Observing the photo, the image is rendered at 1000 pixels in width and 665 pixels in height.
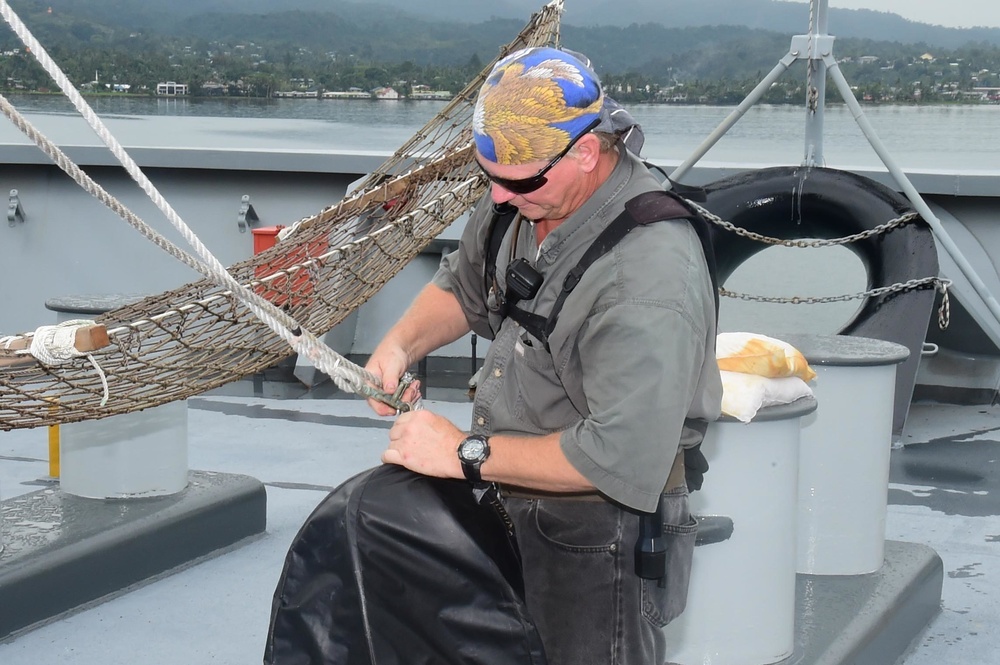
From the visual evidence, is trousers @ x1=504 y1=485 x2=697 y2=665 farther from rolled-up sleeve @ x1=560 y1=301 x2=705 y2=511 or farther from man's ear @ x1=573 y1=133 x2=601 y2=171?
man's ear @ x1=573 y1=133 x2=601 y2=171

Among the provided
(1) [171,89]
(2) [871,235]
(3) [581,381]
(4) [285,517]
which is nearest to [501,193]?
(3) [581,381]

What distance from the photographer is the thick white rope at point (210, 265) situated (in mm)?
1691

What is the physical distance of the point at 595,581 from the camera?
5.79 ft

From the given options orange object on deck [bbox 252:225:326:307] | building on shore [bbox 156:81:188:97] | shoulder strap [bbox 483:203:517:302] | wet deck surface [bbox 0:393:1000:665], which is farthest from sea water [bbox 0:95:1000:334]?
shoulder strap [bbox 483:203:517:302]

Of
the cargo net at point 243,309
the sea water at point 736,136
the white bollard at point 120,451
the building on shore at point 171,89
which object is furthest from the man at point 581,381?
the building on shore at point 171,89

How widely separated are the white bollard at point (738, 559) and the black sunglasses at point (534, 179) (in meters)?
0.91

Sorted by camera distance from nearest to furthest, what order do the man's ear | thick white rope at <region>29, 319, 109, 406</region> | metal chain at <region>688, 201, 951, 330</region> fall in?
1. the man's ear
2. thick white rope at <region>29, 319, 109, 406</region>
3. metal chain at <region>688, 201, 951, 330</region>

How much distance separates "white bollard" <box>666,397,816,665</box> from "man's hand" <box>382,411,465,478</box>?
0.83 metres

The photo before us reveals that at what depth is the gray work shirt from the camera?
5.04ft

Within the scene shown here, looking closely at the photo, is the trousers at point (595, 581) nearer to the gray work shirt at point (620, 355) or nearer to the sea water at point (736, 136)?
the gray work shirt at point (620, 355)

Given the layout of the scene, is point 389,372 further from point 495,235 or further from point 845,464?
point 845,464

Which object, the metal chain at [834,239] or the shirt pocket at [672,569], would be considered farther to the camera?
the metal chain at [834,239]

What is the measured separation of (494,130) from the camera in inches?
62.4

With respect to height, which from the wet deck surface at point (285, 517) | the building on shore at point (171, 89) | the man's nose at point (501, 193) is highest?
the building on shore at point (171, 89)
